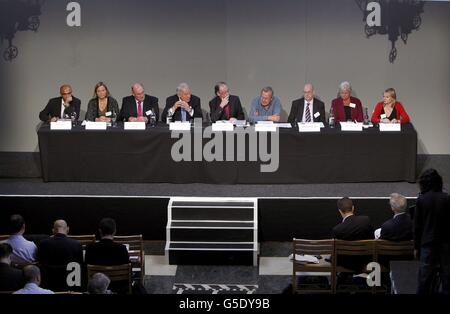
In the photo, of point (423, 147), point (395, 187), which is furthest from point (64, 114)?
point (423, 147)

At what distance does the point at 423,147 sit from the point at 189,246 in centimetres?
403

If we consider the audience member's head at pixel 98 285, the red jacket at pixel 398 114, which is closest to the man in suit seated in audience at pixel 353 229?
the audience member's head at pixel 98 285

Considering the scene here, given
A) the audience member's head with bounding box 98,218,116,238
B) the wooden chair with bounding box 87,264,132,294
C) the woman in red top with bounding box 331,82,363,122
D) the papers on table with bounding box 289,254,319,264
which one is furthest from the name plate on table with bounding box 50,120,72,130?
the papers on table with bounding box 289,254,319,264

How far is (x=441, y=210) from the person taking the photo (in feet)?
20.0

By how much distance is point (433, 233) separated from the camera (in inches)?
240

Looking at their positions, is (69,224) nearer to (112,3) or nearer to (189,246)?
(189,246)

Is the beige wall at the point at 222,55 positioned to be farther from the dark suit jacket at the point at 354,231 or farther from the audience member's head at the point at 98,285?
the audience member's head at the point at 98,285

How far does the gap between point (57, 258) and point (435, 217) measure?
9.92 ft

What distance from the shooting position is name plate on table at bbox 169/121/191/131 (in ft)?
30.9

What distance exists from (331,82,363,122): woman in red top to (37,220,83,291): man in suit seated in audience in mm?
4145

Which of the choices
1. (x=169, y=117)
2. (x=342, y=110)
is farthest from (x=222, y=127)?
(x=342, y=110)

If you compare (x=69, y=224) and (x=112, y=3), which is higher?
(x=112, y=3)

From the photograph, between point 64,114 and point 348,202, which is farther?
point 64,114

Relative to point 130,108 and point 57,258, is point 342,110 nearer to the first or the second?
point 130,108
